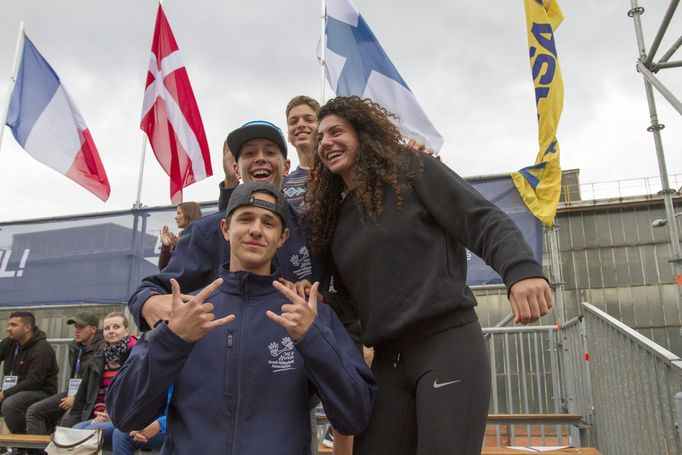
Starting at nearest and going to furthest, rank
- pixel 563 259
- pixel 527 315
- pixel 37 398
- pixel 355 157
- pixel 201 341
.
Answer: pixel 527 315 → pixel 201 341 → pixel 355 157 → pixel 37 398 → pixel 563 259

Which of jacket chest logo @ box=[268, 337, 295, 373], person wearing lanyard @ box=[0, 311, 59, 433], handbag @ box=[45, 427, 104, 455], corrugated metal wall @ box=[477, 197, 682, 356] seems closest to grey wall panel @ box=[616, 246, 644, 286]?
corrugated metal wall @ box=[477, 197, 682, 356]

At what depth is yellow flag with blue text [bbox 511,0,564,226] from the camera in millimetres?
6457

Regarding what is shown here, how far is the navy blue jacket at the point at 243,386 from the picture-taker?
181 centimetres

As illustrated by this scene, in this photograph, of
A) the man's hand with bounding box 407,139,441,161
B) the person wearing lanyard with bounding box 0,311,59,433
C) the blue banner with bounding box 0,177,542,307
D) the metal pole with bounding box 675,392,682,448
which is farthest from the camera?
the blue banner with bounding box 0,177,542,307

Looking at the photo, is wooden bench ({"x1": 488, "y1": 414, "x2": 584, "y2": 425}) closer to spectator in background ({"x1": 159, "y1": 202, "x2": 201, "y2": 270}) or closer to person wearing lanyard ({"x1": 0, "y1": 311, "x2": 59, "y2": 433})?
spectator in background ({"x1": 159, "y1": 202, "x2": 201, "y2": 270})

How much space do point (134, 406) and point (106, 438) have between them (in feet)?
12.1

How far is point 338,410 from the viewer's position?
1.86 m

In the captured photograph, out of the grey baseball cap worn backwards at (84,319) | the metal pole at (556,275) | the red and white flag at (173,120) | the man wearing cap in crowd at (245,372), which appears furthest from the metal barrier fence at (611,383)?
the grey baseball cap worn backwards at (84,319)

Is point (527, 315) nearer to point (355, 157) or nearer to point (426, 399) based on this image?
point (426, 399)

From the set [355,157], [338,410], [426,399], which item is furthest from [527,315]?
[355,157]

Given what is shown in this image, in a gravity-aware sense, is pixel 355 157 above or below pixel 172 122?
below

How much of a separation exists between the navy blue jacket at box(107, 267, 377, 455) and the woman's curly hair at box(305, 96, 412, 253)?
48cm

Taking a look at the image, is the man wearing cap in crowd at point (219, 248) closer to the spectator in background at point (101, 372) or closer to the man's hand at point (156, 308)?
the man's hand at point (156, 308)

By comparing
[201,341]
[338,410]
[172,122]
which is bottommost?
→ [338,410]
